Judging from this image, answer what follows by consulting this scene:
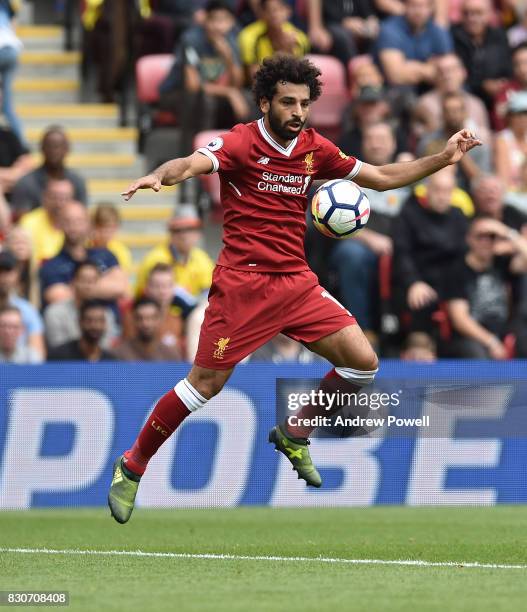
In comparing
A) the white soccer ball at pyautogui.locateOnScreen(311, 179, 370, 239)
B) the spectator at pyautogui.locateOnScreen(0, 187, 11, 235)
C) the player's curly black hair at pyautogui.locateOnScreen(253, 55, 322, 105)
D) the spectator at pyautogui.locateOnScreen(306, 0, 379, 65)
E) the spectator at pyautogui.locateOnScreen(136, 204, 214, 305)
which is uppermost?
the player's curly black hair at pyautogui.locateOnScreen(253, 55, 322, 105)

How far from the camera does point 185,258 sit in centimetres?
1444

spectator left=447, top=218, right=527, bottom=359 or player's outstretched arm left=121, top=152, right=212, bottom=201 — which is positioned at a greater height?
player's outstretched arm left=121, top=152, right=212, bottom=201

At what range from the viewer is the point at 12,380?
12070 mm

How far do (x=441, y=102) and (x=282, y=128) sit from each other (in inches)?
296

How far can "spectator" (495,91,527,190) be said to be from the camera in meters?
15.8

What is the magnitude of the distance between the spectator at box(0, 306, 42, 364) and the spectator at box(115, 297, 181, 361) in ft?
2.36

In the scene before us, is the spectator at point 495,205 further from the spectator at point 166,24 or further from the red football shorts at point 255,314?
the red football shorts at point 255,314

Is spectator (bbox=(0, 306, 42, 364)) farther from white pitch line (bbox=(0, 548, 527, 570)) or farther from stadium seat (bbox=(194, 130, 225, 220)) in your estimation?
white pitch line (bbox=(0, 548, 527, 570))

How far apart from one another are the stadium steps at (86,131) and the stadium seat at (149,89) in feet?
1.12

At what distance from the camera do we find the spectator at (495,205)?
582 inches

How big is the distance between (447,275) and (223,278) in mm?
5473

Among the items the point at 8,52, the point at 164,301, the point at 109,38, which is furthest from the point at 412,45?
the point at 164,301

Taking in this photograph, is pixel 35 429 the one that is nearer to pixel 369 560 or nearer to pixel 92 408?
pixel 92 408

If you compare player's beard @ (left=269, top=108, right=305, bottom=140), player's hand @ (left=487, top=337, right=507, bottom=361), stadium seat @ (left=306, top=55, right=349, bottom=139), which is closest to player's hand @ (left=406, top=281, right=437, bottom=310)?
player's hand @ (left=487, top=337, right=507, bottom=361)
